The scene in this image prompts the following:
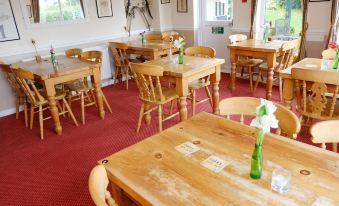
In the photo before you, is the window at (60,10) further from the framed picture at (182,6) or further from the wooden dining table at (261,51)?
the wooden dining table at (261,51)

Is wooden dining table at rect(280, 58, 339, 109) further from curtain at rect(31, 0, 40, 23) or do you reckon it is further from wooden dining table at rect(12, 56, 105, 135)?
curtain at rect(31, 0, 40, 23)

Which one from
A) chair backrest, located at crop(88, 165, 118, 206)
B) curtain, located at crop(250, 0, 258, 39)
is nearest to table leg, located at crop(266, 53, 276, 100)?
curtain, located at crop(250, 0, 258, 39)

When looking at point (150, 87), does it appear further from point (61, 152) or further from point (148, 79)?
point (61, 152)

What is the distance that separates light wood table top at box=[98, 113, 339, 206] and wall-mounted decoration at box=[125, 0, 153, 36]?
179 inches

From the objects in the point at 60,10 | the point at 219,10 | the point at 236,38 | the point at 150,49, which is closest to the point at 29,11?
the point at 60,10

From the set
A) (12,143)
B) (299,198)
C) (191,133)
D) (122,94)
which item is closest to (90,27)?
(122,94)

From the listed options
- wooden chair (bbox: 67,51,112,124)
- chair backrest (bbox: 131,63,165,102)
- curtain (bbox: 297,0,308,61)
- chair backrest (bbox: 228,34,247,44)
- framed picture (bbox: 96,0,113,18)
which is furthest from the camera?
framed picture (bbox: 96,0,113,18)

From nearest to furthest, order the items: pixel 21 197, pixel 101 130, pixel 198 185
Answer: pixel 198 185
pixel 21 197
pixel 101 130

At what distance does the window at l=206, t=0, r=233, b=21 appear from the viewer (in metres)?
5.38

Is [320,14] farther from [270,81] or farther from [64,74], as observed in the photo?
[64,74]

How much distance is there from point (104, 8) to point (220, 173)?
186 inches

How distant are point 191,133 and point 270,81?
8.96ft

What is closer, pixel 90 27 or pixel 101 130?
pixel 101 130

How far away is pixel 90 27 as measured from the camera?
5.13 metres
